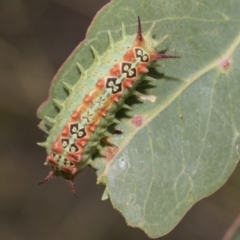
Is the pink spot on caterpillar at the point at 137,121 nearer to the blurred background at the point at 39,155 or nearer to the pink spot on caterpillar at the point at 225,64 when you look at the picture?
the pink spot on caterpillar at the point at 225,64

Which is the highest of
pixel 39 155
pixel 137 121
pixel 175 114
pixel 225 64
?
pixel 225 64

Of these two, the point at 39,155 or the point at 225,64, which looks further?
the point at 39,155

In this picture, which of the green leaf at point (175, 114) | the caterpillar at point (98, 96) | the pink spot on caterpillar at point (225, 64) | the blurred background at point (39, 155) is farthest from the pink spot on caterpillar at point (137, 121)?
the blurred background at point (39, 155)

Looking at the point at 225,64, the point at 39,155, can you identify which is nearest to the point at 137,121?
the point at 225,64

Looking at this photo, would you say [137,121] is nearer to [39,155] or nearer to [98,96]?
[98,96]

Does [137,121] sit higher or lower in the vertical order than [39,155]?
higher

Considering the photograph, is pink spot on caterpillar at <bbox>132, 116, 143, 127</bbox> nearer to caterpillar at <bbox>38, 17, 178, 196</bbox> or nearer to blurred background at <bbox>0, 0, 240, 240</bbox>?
caterpillar at <bbox>38, 17, 178, 196</bbox>

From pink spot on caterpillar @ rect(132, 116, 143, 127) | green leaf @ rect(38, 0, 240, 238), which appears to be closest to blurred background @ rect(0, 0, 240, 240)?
green leaf @ rect(38, 0, 240, 238)

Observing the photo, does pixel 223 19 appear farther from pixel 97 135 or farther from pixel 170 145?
pixel 97 135
